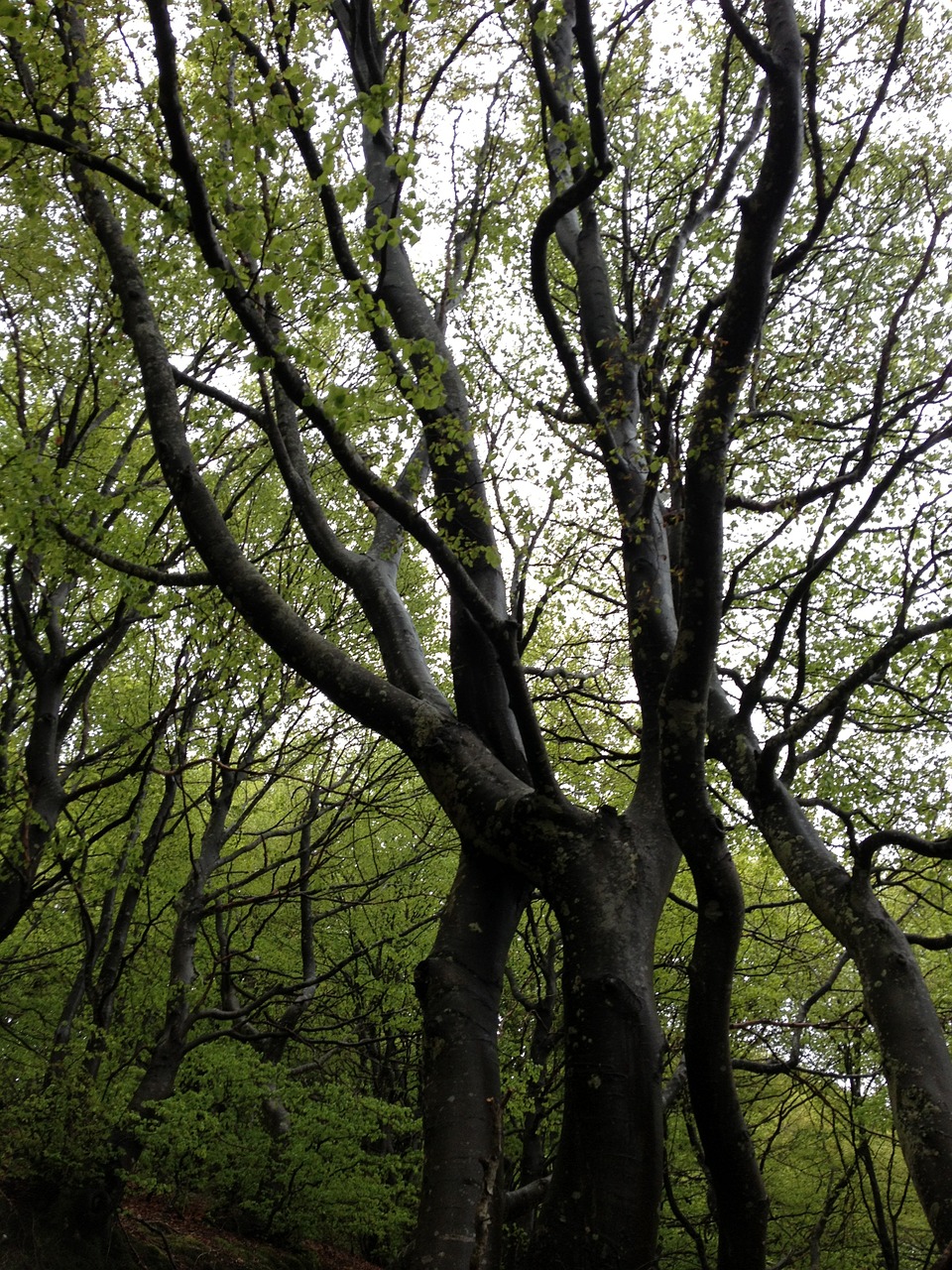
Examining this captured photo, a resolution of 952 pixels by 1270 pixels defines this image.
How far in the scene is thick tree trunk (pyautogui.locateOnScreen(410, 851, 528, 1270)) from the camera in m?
3.16

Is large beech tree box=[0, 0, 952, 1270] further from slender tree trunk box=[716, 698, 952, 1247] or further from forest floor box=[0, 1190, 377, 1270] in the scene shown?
forest floor box=[0, 1190, 377, 1270]

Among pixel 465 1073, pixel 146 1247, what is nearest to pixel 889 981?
pixel 465 1073

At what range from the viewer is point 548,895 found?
12.6ft

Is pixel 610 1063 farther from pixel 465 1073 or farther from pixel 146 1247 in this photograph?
pixel 146 1247

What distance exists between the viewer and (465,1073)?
3.53m

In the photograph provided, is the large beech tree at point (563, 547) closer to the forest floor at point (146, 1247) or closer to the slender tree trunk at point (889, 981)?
the slender tree trunk at point (889, 981)

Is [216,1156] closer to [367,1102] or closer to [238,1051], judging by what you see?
[238,1051]

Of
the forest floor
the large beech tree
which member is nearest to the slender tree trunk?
the large beech tree

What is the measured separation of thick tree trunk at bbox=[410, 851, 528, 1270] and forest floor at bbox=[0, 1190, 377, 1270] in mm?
5190

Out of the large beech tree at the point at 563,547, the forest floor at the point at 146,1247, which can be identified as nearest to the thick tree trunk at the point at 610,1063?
the large beech tree at the point at 563,547

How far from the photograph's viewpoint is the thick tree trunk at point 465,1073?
316cm

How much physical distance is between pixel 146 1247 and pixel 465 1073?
25.9 ft

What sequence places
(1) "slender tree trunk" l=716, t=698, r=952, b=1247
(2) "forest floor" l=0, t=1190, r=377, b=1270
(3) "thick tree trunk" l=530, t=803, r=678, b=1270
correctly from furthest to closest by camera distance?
(2) "forest floor" l=0, t=1190, r=377, b=1270 < (1) "slender tree trunk" l=716, t=698, r=952, b=1247 < (3) "thick tree trunk" l=530, t=803, r=678, b=1270

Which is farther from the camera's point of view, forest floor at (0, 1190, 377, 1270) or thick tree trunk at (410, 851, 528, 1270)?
forest floor at (0, 1190, 377, 1270)
